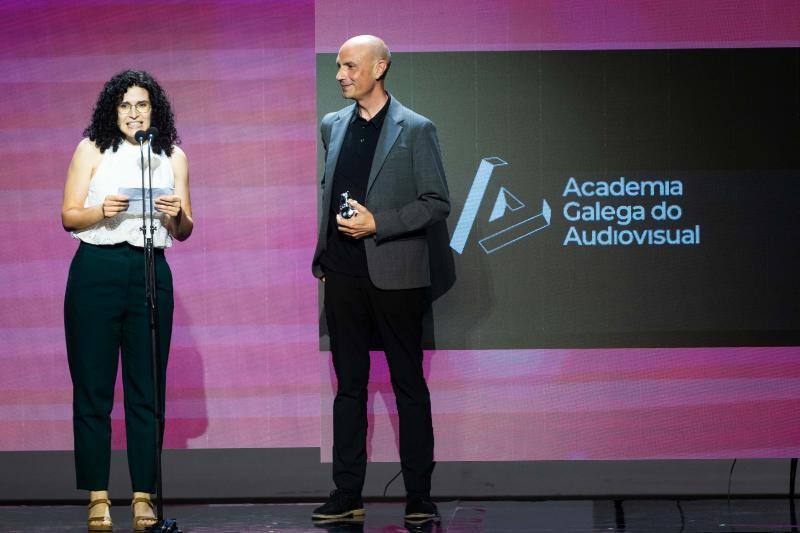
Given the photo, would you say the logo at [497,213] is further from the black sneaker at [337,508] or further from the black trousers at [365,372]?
the black sneaker at [337,508]

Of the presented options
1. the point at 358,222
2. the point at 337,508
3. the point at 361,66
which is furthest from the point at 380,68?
the point at 337,508

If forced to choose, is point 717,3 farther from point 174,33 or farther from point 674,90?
point 174,33

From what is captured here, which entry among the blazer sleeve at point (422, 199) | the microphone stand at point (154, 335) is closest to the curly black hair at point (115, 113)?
the microphone stand at point (154, 335)

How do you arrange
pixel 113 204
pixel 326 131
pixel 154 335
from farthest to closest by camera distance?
pixel 326 131 → pixel 113 204 → pixel 154 335

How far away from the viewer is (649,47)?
4793mm

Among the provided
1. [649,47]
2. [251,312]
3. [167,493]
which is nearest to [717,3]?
[649,47]

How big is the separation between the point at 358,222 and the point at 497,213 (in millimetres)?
973

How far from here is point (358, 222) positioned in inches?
158

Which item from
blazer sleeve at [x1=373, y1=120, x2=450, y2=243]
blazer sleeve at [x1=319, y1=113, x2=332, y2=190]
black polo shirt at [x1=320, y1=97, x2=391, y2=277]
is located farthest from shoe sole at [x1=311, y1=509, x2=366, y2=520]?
blazer sleeve at [x1=319, y1=113, x2=332, y2=190]

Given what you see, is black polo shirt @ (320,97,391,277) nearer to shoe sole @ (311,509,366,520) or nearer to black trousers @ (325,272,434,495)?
black trousers @ (325,272,434,495)

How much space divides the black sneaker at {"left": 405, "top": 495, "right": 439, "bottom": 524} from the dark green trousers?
0.93 meters

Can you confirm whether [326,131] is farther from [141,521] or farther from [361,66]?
[141,521]

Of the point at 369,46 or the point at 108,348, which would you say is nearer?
the point at 108,348

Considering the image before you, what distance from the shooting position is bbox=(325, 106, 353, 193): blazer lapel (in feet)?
13.8
